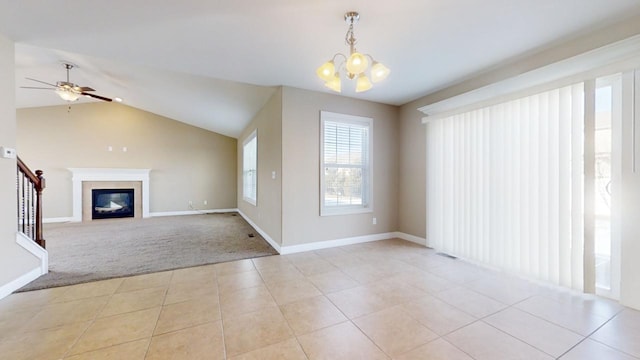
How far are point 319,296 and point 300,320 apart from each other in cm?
44

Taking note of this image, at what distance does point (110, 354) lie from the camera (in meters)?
1.58

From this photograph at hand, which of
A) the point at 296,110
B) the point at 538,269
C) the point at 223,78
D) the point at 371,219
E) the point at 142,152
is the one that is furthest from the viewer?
the point at 142,152

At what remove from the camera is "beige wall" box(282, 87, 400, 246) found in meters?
3.72

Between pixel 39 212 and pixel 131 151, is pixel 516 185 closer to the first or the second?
pixel 39 212

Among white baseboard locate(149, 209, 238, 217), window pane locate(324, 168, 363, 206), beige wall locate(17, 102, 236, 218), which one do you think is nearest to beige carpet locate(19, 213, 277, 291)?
white baseboard locate(149, 209, 238, 217)

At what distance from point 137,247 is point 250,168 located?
3.00 meters

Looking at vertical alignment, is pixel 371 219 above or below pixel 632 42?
below

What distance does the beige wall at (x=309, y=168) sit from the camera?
3.72m

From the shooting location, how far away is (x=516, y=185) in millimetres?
2891

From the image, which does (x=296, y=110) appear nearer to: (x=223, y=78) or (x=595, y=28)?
(x=223, y=78)

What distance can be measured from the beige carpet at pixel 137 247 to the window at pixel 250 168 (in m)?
0.81

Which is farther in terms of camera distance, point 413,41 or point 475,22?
point 413,41

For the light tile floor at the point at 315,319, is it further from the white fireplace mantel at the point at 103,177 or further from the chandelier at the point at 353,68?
the white fireplace mantel at the point at 103,177

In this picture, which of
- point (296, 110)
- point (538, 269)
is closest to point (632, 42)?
point (538, 269)
